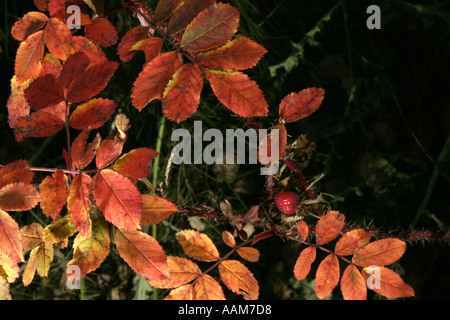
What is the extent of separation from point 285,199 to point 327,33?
0.93 meters

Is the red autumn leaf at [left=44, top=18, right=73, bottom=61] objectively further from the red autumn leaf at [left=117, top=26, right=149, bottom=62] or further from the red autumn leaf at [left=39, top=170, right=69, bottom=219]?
the red autumn leaf at [left=39, top=170, right=69, bottom=219]

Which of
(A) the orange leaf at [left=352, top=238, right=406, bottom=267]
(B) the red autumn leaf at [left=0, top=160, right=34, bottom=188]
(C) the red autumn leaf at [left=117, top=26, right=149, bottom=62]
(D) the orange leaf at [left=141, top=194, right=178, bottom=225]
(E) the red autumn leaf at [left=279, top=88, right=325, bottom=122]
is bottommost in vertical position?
(A) the orange leaf at [left=352, top=238, right=406, bottom=267]

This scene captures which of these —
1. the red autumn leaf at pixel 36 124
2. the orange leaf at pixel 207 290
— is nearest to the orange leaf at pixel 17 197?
the red autumn leaf at pixel 36 124

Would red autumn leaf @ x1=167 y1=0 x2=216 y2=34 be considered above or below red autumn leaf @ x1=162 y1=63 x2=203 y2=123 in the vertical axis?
above

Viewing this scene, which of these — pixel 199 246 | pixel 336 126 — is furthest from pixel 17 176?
pixel 336 126

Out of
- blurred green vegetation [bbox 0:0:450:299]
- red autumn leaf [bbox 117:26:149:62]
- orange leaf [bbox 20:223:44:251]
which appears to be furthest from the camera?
blurred green vegetation [bbox 0:0:450:299]

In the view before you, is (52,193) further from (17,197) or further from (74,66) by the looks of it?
(74,66)

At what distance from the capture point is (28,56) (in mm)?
1080

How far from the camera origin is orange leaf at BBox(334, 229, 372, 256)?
1.11m

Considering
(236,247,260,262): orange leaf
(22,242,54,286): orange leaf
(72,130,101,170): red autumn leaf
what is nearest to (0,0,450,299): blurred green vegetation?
(236,247,260,262): orange leaf

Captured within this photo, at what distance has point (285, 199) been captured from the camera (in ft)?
3.85

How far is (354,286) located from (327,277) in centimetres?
8

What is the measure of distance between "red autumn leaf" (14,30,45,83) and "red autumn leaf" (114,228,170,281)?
47 centimetres

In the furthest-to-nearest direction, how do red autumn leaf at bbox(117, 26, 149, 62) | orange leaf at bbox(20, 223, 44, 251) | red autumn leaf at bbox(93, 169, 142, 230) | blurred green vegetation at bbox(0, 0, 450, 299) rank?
blurred green vegetation at bbox(0, 0, 450, 299) < orange leaf at bbox(20, 223, 44, 251) < red autumn leaf at bbox(117, 26, 149, 62) < red autumn leaf at bbox(93, 169, 142, 230)
